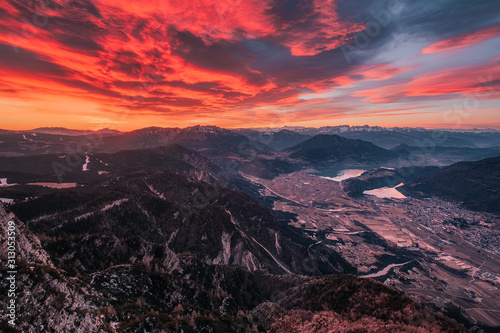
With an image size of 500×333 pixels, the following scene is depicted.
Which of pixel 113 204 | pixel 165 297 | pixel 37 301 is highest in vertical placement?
pixel 37 301

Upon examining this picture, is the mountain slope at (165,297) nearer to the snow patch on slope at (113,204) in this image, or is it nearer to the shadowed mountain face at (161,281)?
the shadowed mountain face at (161,281)

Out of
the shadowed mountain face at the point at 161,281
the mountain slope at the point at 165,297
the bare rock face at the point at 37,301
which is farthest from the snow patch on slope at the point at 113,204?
the bare rock face at the point at 37,301

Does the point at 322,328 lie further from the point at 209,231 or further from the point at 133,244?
the point at 209,231

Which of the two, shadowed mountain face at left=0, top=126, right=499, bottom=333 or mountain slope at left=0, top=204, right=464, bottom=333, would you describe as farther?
shadowed mountain face at left=0, top=126, right=499, bottom=333

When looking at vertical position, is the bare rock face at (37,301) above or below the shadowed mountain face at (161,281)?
above

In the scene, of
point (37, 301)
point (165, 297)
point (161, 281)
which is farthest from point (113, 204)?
point (37, 301)

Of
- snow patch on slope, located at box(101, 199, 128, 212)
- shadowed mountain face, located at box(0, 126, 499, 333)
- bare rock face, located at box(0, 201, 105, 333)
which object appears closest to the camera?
bare rock face, located at box(0, 201, 105, 333)

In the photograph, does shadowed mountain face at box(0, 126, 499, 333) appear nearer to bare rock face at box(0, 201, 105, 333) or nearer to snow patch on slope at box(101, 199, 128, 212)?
bare rock face at box(0, 201, 105, 333)

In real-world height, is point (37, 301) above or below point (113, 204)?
above

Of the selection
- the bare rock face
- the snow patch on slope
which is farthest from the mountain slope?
the snow patch on slope

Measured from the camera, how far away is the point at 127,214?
15775 centimetres

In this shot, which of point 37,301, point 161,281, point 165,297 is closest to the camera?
point 37,301

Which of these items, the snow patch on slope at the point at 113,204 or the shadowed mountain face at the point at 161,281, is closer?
the shadowed mountain face at the point at 161,281

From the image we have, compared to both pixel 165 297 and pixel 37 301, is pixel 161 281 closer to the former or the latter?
pixel 165 297
